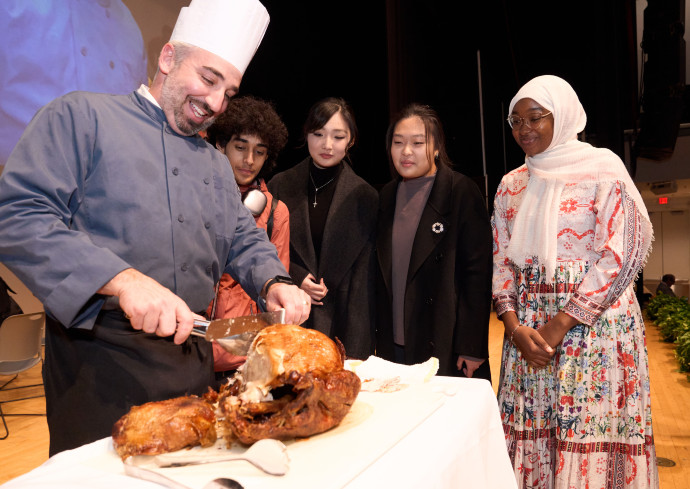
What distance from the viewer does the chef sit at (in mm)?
1146

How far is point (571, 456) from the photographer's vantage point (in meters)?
2.27

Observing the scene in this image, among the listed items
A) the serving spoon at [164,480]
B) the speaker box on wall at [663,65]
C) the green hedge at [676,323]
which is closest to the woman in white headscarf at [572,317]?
the serving spoon at [164,480]

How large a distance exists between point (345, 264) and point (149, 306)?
5.58 ft

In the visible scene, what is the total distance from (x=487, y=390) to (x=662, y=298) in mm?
11822

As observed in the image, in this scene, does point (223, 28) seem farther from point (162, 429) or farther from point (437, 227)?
point (437, 227)

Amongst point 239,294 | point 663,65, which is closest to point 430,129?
point 239,294

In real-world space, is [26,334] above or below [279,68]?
below

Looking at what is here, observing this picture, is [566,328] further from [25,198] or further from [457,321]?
[25,198]

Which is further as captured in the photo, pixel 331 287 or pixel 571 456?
pixel 331 287

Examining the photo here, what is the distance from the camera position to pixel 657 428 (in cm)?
456

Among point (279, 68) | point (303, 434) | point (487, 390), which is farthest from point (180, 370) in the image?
point (279, 68)

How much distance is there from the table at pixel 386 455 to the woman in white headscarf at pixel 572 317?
3.48 feet

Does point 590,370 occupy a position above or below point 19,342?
above

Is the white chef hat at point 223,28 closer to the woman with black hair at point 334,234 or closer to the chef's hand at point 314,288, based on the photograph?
the woman with black hair at point 334,234
